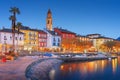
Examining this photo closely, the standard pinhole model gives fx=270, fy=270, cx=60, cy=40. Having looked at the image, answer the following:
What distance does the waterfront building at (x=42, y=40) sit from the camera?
13350 cm

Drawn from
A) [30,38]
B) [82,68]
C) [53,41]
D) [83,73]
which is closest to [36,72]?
[83,73]

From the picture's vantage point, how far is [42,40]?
13600 centimetres

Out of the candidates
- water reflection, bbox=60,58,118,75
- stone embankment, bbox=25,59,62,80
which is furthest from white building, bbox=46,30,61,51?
stone embankment, bbox=25,59,62,80

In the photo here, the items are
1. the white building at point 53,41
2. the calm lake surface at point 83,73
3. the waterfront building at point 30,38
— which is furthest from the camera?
Answer: the white building at point 53,41

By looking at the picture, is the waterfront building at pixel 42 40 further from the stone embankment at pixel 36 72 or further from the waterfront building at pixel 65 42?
the stone embankment at pixel 36 72

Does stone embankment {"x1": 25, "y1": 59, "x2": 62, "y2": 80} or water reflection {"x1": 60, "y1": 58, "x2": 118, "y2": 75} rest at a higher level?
stone embankment {"x1": 25, "y1": 59, "x2": 62, "y2": 80}

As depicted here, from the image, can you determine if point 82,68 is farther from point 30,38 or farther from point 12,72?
point 30,38

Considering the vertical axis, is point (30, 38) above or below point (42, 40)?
above

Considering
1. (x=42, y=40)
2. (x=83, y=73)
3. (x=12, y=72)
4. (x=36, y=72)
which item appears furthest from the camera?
(x=42, y=40)

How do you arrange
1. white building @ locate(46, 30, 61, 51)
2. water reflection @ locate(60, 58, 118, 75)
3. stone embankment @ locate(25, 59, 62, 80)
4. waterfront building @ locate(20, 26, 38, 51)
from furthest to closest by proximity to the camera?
white building @ locate(46, 30, 61, 51), waterfront building @ locate(20, 26, 38, 51), water reflection @ locate(60, 58, 118, 75), stone embankment @ locate(25, 59, 62, 80)

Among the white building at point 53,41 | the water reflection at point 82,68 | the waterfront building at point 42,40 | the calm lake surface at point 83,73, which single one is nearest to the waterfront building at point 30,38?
the waterfront building at point 42,40

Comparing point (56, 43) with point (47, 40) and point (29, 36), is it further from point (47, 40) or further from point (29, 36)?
point (29, 36)

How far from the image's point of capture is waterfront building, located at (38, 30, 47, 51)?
133500 millimetres

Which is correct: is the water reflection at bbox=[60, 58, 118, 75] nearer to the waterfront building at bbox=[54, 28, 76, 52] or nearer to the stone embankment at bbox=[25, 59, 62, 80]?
the stone embankment at bbox=[25, 59, 62, 80]
